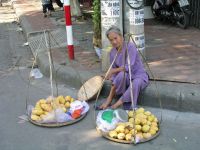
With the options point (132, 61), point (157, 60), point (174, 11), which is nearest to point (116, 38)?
point (132, 61)

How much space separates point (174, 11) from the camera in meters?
7.97

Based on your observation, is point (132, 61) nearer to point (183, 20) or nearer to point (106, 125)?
point (106, 125)

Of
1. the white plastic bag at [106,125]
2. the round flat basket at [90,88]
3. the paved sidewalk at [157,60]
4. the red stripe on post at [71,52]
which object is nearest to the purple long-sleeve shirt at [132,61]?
the paved sidewalk at [157,60]

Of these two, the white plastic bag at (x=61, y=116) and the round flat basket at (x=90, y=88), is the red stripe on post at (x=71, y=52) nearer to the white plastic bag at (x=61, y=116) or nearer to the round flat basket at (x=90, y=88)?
the round flat basket at (x=90, y=88)

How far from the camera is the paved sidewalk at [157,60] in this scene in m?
4.55

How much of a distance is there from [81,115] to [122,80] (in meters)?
0.64

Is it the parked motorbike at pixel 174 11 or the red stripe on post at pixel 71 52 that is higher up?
the parked motorbike at pixel 174 11

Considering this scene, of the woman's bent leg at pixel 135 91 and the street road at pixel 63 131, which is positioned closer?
the street road at pixel 63 131

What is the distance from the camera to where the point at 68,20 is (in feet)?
19.0

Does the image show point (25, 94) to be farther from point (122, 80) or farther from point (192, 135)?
point (192, 135)

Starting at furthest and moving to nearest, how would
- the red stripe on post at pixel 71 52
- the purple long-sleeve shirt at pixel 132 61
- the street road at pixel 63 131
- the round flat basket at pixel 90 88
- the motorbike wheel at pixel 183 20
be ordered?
1. the motorbike wheel at pixel 183 20
2. the red stripe on post at pixel 71 52
3. the round flat basket at pixel 90 88
4. the purple long-sleeve shirt at pixel 132 61
5. the street road at pixel 63 131

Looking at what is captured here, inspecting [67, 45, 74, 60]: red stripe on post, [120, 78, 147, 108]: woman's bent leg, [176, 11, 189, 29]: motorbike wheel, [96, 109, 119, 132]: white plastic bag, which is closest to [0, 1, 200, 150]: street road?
[96, 109, 119, 132]: white plastic bag

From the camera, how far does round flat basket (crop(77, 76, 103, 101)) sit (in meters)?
4.90

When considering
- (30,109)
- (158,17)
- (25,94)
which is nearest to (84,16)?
(158,17)
